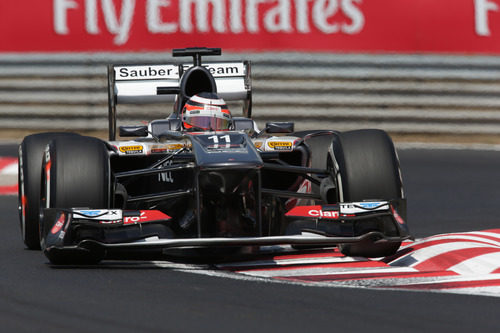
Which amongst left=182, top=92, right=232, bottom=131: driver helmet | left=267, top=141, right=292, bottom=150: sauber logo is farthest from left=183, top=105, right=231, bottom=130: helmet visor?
left=267, top=141, right=292, bottom=150: sauber logo

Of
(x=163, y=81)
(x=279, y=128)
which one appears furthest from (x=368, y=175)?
(x=163, y=81)

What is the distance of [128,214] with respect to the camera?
6953 mm

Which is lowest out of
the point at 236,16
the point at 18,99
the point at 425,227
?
the point at 425,227

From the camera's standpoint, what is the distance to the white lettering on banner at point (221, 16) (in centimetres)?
1455

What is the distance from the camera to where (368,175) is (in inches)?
287

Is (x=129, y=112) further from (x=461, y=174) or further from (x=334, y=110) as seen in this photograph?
(x=461, y=174)

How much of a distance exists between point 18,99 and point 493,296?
10271 millimetres

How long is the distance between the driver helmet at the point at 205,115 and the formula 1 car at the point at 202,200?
435 millimetres

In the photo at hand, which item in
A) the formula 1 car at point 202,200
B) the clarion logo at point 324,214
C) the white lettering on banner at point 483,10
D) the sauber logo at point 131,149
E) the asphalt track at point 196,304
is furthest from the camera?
the white lettering on banner at point 483,10

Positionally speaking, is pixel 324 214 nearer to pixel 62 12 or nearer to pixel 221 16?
pixel 221 16

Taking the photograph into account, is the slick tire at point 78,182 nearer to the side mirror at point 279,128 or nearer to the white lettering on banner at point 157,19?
the side mirror at point 279,128

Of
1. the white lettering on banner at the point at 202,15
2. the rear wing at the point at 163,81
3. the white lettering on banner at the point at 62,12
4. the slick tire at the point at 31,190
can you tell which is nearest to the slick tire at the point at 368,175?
the slick tire at the point at 31,190

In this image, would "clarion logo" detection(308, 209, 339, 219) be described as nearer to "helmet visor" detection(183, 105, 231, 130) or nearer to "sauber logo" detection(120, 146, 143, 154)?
"sauber logo" detection(120, 146, 143, 154)

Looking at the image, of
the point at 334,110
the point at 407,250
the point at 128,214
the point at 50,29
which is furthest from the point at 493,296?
the point at 50,29
